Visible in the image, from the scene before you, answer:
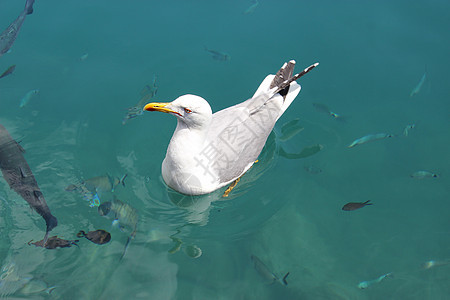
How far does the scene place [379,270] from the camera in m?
4.59

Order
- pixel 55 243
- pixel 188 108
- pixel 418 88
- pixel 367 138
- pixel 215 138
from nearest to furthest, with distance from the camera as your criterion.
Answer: pixel 188 108 → pixel 55 243 → pixel 215 138 → pixel 367 138 → pixel 418 88

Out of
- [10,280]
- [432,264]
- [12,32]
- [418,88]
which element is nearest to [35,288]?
[10,280]

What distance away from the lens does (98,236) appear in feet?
14.9

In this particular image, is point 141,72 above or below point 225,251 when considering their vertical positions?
above

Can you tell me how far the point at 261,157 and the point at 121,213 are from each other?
1.87m

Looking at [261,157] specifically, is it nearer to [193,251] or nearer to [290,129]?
[290,129]

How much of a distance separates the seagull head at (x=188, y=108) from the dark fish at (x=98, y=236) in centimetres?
143

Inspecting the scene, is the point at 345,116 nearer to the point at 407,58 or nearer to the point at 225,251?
the point at 407,58

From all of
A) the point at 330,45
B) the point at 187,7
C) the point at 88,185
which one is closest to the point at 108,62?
the point at 187,7

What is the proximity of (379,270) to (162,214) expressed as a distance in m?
2.43

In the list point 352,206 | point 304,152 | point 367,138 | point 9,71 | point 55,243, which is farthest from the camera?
point 9,71

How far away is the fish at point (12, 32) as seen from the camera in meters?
6.66

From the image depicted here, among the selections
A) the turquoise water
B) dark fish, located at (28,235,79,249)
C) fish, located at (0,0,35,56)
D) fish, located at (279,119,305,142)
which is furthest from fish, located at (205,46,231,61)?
dark fish, located at (28,235,79,249)

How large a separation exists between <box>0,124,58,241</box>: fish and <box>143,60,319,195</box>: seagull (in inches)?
53.5
